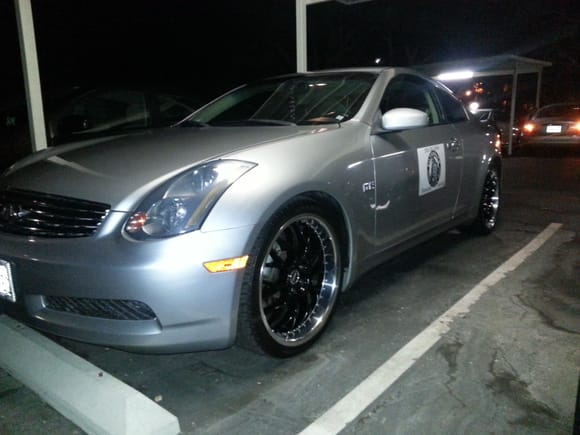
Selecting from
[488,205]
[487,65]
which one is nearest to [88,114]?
[488,205]

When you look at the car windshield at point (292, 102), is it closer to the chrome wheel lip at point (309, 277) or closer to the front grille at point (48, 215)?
the chrome wheel lip at point (309, 277)

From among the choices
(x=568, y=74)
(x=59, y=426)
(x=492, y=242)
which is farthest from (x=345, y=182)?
(x=568, y=74)

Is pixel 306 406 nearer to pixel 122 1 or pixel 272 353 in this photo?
pixel 272 353

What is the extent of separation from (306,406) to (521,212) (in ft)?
14.7

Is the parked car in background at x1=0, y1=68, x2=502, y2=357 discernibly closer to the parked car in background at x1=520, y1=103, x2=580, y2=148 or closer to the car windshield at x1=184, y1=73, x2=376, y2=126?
the car windshield at x1=184, y1=73, x2=376, y2=126

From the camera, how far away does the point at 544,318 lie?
10.2 ft

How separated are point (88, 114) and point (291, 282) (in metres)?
3.49

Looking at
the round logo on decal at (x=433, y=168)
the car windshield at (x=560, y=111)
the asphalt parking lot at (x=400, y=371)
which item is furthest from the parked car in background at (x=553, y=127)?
the round logo on decal at (x=433, y=168)

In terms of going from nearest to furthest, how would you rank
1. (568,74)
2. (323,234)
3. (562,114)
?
(323,234) < (562,114) < (568,74)

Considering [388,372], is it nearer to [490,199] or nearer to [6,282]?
[6,282]

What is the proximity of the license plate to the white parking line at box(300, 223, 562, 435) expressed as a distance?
1.39m

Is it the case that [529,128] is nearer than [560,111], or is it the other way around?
[529,128]

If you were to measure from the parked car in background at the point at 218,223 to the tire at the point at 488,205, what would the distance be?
56.1 inches

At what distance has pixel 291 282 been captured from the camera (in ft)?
8.76
